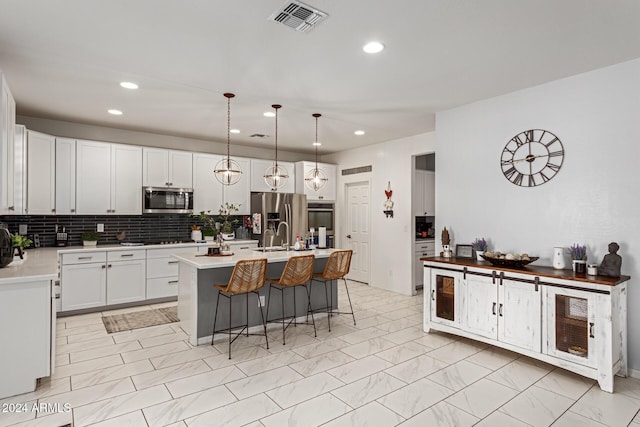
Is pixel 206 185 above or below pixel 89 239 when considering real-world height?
above

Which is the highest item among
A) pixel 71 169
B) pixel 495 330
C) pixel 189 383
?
pixel 71 169

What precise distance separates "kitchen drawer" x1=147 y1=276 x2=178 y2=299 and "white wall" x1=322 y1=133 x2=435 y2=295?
11.4 feet

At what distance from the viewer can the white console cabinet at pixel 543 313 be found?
9.49ft

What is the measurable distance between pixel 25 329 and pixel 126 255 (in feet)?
8.11

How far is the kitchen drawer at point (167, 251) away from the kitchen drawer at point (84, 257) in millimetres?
596

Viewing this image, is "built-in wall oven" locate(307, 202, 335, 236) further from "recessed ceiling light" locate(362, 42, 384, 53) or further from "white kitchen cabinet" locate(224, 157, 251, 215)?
"recessed ceiling light" locate(362, 42, 384, 53)

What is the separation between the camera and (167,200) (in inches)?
230

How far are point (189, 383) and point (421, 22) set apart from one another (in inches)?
129

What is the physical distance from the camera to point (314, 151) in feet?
25.6

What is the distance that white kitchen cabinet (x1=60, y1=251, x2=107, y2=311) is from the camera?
4770 mm

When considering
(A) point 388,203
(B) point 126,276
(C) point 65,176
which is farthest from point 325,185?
(C) point 65,176

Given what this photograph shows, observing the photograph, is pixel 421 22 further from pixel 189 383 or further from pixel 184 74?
pixel 189 383

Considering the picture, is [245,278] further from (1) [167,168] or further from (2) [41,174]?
(2) [41,174]

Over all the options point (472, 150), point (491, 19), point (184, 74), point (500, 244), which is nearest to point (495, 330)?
point (500, 244)
